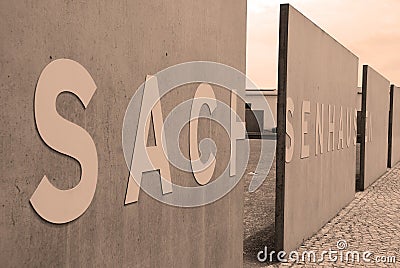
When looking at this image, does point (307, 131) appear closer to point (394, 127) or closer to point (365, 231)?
point (365, 231)

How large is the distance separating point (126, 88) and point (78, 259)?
35.6 inches

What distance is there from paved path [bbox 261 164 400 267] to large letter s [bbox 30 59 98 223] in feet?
10.9

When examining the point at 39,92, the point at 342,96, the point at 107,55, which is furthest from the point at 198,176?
the point at 342,96

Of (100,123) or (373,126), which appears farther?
(373,126)

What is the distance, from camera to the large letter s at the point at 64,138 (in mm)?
2250

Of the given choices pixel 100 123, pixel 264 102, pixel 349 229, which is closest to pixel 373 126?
pixel 349 229

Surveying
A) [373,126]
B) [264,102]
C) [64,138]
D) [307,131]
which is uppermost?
[264,102]

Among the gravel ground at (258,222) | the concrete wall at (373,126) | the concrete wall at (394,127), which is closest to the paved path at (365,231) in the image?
the gravel ground at (258,222)

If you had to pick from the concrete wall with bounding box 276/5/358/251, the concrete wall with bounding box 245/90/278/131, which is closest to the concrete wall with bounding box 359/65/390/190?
the concrete wall with bounding box 276/5/358/251

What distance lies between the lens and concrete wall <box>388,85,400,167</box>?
1645 cm

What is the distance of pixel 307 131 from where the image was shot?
21.2 ft

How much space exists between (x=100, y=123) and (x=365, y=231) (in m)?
5.32

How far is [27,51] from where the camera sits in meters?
2.14

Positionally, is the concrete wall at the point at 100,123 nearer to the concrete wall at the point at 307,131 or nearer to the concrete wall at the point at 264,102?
the concrete wall at the point at 307,131
